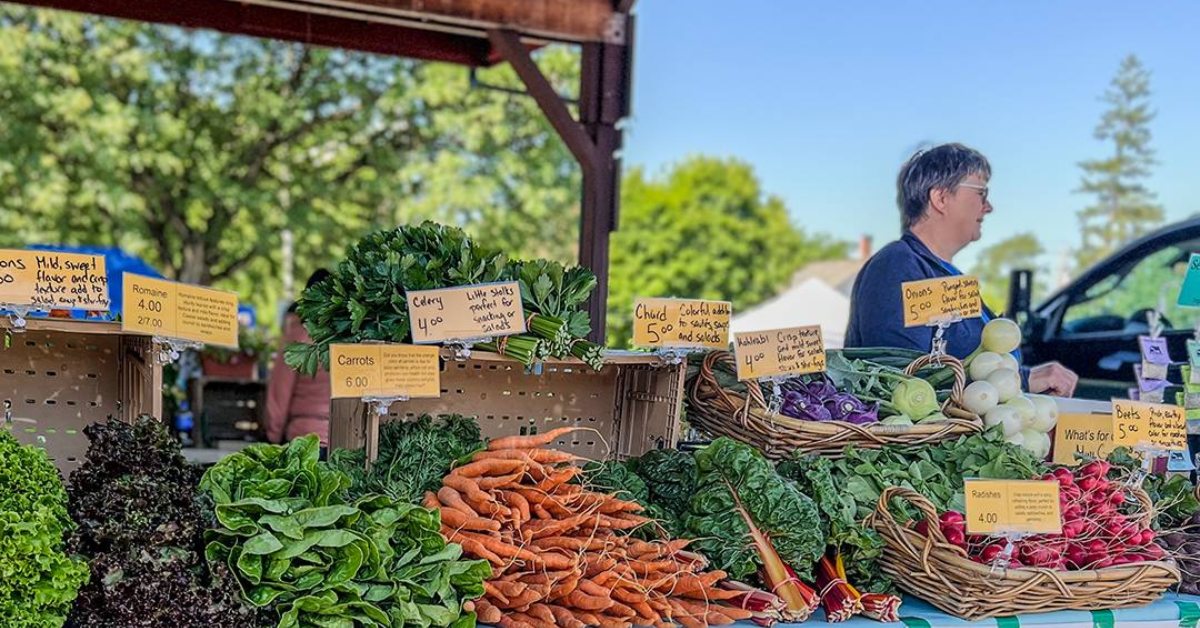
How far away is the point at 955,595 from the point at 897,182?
1.86m

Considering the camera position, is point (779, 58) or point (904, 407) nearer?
point (904, 407)

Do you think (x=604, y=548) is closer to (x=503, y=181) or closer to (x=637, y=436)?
(x=637, y=436)

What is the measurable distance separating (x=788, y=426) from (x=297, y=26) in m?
5.09

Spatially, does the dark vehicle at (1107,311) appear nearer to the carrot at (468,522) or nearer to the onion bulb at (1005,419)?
the onion bulb at (1005,419)

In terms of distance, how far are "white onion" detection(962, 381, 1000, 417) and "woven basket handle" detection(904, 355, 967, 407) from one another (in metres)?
0.02

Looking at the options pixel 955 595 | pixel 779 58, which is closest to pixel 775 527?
pixel 955 595

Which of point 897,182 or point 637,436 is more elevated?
point 897,182

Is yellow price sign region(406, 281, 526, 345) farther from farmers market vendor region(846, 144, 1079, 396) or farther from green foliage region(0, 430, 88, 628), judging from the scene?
farmers market vendor region(846, 144, 1079, 396)

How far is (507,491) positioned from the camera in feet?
8.39

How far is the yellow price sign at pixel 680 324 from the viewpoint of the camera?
281cm

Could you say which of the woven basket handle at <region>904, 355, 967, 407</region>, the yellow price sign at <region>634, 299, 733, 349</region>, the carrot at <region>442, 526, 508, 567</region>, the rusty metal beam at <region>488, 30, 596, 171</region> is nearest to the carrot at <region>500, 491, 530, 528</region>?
the carrot at <region>442, 526, 508, 567</region>

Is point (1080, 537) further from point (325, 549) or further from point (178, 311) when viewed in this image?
point (178, 311)

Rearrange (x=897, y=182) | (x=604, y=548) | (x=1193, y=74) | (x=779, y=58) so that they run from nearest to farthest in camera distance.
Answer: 1. (x=604, y=548)
2. (x=897, y=182)
3. (x=1193, y=74)
4. (x=779, y=58)

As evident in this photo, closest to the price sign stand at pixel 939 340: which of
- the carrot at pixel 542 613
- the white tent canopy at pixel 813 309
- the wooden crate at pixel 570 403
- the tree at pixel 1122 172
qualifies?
the wooden crate at pixel 570 403
